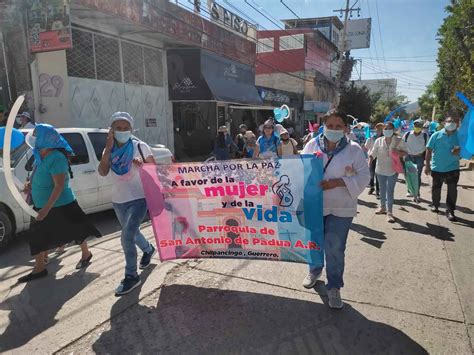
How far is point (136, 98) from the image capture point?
1355 cm

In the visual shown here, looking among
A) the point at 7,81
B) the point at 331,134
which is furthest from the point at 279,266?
the point at 7,81

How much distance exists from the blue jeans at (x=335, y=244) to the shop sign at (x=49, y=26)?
870cm

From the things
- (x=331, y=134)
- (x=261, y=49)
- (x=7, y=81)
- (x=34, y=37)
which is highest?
(x=261, y=49)

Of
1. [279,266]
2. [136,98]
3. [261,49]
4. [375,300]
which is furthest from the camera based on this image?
[261,49]

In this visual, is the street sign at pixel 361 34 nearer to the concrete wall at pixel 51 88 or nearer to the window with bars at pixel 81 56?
the window with bars at pixel 81 56

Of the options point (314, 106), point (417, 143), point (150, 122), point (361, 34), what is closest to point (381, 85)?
point (361, 34)

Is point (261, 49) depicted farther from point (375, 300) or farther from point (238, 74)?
point (375, 300)

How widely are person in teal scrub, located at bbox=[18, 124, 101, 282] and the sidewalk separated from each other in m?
0.41

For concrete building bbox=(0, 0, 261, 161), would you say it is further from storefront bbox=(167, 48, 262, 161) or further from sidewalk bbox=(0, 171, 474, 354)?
sidewalk bbox=(0, 171, 474, 354)

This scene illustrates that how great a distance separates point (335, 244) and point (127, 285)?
207 cm

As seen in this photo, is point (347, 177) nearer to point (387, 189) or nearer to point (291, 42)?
point (387, 189)

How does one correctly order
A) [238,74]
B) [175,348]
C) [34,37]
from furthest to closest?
[238,74], [34,37], [175,348]

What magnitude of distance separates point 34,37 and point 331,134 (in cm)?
960

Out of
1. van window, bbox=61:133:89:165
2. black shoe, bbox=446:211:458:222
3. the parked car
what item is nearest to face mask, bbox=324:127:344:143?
the parked car
